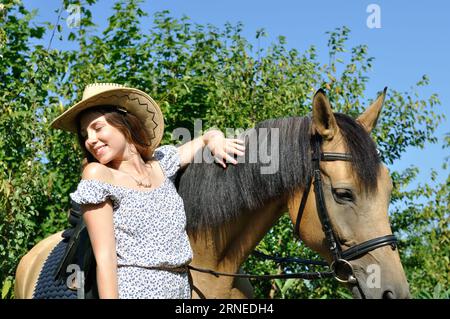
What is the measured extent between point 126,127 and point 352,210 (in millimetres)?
1050

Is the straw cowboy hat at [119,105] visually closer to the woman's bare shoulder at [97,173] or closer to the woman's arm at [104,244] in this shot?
the woman's bare shoulder at [97,173]

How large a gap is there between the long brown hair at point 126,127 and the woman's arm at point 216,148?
254 millimetres

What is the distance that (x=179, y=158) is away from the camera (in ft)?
10.2

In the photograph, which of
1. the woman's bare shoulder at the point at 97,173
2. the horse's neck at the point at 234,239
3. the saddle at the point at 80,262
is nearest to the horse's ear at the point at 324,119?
the horse's neck at the point at 234,239

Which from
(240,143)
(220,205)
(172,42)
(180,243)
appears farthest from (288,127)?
(172,42)

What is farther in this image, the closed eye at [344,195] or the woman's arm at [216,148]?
the woman's arm at [216,148]

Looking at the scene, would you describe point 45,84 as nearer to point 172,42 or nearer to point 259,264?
point 172,42

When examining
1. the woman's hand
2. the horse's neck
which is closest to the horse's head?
the horse's neck

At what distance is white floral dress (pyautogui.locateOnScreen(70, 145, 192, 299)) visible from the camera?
8.28 ft

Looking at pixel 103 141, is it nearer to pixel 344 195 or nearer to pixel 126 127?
pixel 126 127

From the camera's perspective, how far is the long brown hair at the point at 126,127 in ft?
9.07

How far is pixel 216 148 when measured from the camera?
302cm

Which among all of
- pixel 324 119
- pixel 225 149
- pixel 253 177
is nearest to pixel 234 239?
pixel 253 177

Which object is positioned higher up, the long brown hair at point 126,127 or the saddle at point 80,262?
the long brown hair at point 126,127
